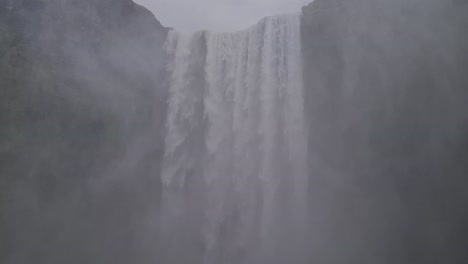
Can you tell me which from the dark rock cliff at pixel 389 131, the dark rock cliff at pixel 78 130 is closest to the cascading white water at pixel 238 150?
the dark rock cliff at pixel 389 131

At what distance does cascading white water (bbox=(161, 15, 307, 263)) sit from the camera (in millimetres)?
12094

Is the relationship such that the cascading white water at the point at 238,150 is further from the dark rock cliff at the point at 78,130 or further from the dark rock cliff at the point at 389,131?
the dark rock cliff at the point at 78,130

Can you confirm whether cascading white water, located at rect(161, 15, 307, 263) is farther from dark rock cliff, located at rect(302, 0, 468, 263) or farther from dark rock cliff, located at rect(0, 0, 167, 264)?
dark rock cliff, located at rect(0, 0, 167, 264)

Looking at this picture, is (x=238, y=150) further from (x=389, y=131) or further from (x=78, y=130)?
(x=78, y=130)

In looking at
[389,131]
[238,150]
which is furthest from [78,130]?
[389,131]

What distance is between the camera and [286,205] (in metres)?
12.1

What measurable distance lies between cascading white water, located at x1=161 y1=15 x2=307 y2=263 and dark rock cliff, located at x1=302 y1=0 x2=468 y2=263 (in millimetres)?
658

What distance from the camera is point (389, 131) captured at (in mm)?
10805

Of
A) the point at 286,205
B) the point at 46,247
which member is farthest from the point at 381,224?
the point at 46,247

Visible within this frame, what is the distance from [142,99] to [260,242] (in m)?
5.68

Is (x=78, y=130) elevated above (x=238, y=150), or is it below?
above

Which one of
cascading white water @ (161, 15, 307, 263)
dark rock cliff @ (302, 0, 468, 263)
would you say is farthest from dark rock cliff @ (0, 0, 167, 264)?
dark rock cliff @ (302, 0, 468, 263)

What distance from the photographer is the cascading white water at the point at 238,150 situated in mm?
12094

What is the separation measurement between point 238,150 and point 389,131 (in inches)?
170
